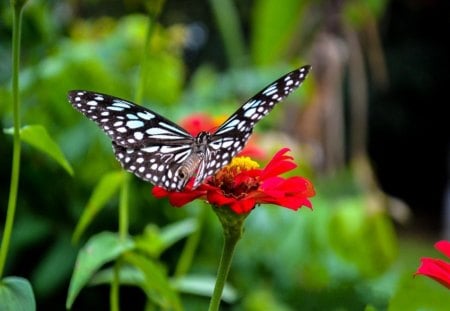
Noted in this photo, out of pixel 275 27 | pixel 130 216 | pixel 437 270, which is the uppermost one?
pixel 275 27

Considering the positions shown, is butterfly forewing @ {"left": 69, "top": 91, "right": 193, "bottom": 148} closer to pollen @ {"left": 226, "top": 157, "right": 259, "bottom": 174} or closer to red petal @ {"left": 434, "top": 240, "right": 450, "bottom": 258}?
pollen @ {"left": 226, "top": 157, "right": 259, "bottom": 174}

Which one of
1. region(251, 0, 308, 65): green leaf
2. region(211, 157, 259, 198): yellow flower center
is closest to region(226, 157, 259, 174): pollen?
region(211, 157, 259, 198): yellow flower center

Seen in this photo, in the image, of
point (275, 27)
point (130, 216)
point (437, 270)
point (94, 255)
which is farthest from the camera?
point (275, 27)

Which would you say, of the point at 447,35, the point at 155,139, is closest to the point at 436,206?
the point at 447,35

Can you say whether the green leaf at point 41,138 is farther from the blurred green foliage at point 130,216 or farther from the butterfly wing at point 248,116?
the blurred green foliage at point 130,216

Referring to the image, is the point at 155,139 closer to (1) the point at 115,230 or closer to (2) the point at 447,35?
(1) the point at 115,230

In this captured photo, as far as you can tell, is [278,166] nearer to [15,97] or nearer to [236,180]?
[236,180]

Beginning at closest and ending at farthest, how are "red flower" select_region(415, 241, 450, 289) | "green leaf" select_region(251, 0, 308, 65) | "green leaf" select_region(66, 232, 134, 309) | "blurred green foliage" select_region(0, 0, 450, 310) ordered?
"red flower" select_region(415, 241, 450, 289) < "green leaf" select_region(66, 232, 134, 309) < "blurred green foliage" select_region(0, 0, 450, 310) < "green leaf" select_region(251, 0, 308, 65)

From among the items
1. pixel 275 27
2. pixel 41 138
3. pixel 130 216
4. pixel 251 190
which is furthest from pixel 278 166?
pixel 275 27
